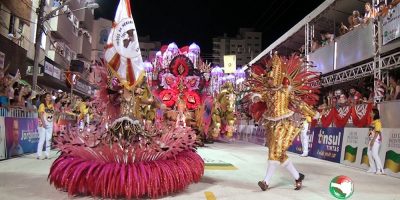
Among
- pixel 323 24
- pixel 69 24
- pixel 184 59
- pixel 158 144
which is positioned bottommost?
pixel 158 144

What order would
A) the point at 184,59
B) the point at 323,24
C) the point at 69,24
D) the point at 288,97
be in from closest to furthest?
the point at 288,97, the point at 184,59, the point at 323,24, the point at 69,24

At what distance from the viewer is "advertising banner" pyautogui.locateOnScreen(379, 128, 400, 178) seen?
11.3m

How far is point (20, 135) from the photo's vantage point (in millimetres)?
14320

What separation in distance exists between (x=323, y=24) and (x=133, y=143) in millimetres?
20033

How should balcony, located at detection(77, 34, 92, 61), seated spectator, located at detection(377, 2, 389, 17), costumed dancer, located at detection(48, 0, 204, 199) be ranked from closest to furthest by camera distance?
costumed dancer, located at detection(48, 0, 204, 199) → seated spectator, located at detection(377, 2, 389, 17) → balcony, located at detection(77, 34, 92, 61)

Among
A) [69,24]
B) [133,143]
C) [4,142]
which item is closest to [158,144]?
[133,143]

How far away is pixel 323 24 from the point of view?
24.7 m

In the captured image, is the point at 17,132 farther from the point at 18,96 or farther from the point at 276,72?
the point at 276,72

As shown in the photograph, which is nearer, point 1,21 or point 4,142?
point 4,142

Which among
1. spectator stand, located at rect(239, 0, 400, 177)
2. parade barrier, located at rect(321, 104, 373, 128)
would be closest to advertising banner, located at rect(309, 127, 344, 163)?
spectator stand, located at rect(239, 0, 400, 177)

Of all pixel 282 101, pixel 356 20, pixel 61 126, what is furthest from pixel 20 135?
pixel 356 20

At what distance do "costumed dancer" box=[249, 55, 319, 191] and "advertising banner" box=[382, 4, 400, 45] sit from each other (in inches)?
304

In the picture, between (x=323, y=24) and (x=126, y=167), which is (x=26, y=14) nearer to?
(x=323, y=24)

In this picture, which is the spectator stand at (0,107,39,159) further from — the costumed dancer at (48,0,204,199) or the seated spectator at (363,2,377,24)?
the seated spectator at (363,2,377,24)
